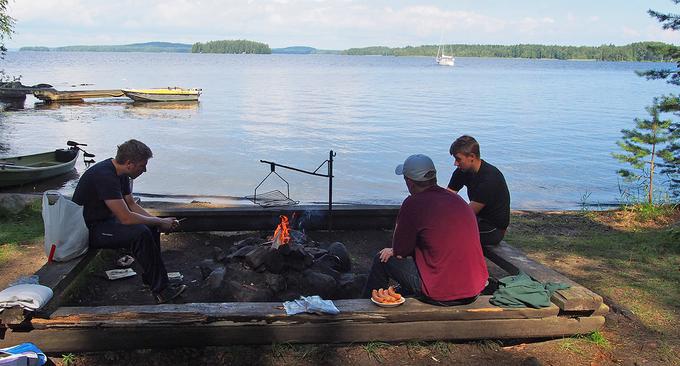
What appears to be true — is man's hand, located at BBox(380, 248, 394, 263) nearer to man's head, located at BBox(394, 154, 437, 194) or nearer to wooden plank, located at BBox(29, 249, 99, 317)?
man's head, located at BBox(394, 154, 437, 194)

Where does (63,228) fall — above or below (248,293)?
above

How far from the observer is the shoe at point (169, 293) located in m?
4.88

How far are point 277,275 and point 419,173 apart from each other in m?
1.92

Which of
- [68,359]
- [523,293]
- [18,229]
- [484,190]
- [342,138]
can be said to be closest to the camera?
[68,359]

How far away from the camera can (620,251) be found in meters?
6.98

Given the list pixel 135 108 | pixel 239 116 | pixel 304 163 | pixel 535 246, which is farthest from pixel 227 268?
pixel 135 108

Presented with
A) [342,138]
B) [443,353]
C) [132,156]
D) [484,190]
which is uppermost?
[132,156]

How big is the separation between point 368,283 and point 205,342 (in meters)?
1.59

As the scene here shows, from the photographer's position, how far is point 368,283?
4.86m

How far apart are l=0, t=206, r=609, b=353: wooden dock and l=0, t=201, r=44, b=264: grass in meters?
2.41

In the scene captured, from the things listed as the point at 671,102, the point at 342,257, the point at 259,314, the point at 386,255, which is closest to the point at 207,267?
the point at 342,257

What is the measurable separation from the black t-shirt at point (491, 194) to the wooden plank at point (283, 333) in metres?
1.53

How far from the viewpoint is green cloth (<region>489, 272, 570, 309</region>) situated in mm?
4148

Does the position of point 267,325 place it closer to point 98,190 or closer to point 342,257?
point 342,257
